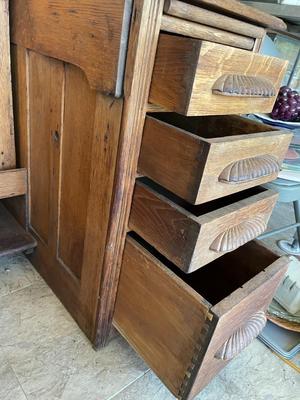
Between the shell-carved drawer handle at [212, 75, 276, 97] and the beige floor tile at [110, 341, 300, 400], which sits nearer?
the shell-carved drawer handle at [212, 75, 276, 97]

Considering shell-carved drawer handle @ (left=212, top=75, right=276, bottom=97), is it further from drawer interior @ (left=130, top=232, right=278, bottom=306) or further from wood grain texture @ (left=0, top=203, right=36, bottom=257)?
wood grain texture @ (left=0, top=203, right=36, bottom=257)

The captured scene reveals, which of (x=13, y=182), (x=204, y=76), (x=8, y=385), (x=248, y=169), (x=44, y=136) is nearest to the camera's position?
(x=204, y=76)

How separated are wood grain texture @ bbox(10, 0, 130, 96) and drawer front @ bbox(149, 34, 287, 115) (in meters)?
0.08

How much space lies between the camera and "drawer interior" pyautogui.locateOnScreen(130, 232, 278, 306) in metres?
0.75

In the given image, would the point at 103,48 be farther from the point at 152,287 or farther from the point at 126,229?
the point at 152,287

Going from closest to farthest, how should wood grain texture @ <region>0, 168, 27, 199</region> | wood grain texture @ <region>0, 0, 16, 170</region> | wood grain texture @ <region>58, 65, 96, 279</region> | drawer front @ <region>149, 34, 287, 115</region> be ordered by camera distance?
1. drawer front @ <region>149, 34, 287, 115</region>
2. wood grain texture @ <region>58, 65, 96, 279</region>
3. wood grain texture @ <region>0, 0, 16, 170</region>
4. wood grain texture @ <region>0, 168, 27, 199</region>

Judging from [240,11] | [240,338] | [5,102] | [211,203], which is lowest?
[240,338]

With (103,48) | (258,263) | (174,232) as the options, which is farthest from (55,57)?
(258,263)

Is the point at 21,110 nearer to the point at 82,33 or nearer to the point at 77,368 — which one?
the point at 82,33

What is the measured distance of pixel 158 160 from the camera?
0.58 metres

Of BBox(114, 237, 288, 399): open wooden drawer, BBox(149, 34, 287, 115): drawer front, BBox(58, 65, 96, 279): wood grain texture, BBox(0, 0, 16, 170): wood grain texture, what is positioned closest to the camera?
BBox(149, 34, 287, 115): drawer front

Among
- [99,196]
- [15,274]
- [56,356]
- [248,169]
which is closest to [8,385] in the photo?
[56,356]

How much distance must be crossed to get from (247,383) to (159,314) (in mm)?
368

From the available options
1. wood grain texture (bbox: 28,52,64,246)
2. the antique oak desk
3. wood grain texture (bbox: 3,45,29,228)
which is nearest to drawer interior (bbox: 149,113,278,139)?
the antique oak desk
